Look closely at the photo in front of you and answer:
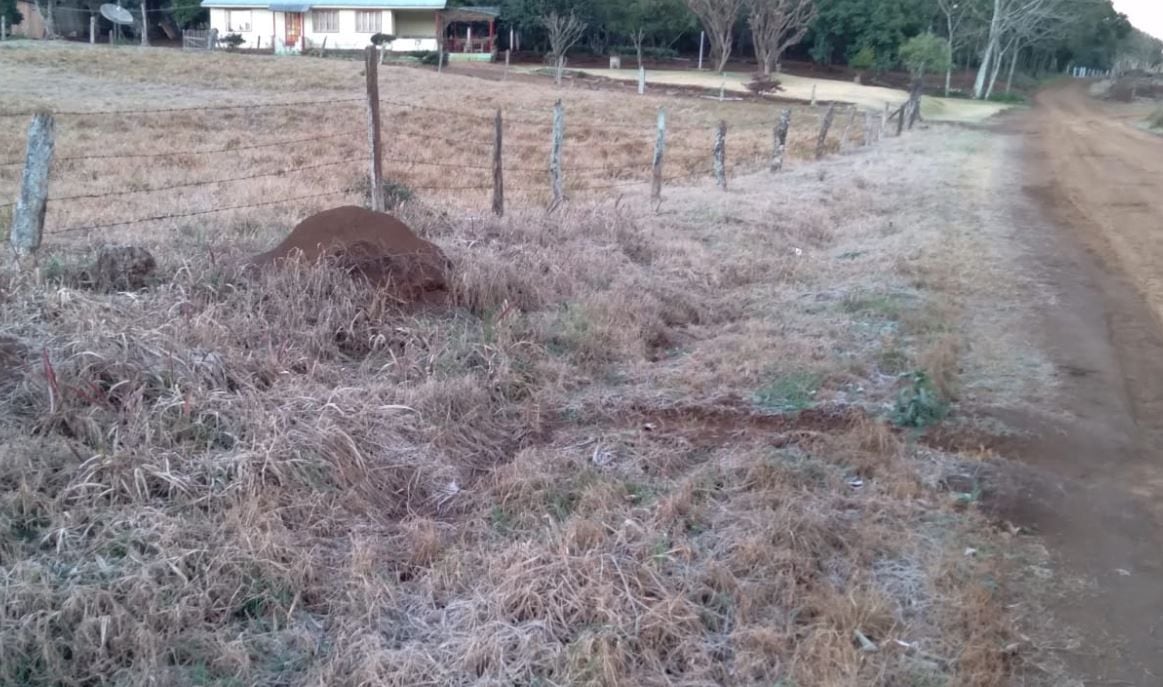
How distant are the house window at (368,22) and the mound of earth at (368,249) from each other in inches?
2135

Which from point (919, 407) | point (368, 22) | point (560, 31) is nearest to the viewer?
point (919, 407)

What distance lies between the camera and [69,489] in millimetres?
4457

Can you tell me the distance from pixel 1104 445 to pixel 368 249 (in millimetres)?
5147

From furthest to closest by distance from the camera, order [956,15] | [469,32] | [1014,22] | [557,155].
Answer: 1. [956,15]
2. [1014,22]
3. [469,32]
4. [557,155]

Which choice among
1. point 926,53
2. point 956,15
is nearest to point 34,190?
point 926,53

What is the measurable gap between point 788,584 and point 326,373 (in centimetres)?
315

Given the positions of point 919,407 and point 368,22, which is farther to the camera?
point 368,22

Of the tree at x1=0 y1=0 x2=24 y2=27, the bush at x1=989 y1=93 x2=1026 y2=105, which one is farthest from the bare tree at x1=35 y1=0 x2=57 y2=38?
the bush at x1=989 y1=93 x2=1026 y2=105

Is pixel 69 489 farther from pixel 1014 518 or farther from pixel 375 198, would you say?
pixel 375 198

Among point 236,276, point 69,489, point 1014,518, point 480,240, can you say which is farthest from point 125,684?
point 480,240

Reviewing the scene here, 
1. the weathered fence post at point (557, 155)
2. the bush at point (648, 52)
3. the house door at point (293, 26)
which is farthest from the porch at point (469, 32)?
the weathered fence post at point (557, 155)

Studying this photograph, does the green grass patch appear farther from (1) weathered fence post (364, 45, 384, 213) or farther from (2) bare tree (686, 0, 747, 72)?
(2) bare tree (686, 0, 747, 72)

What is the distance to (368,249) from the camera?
7387 mm

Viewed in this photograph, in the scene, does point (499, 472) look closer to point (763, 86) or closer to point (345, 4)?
point (763, 86)
